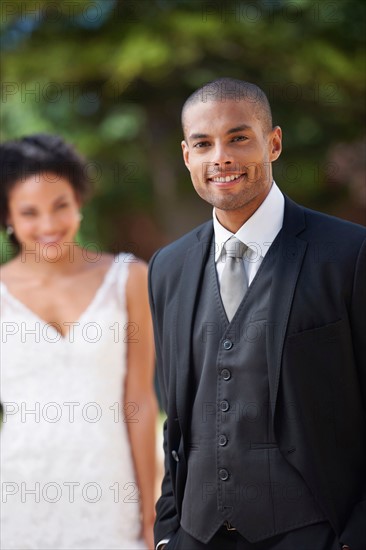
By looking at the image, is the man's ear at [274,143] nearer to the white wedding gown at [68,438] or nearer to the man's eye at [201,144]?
the man's eye at [201,144]

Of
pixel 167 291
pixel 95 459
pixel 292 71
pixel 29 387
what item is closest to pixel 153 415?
pixel 95 459

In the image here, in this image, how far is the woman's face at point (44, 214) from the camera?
12.4 ft

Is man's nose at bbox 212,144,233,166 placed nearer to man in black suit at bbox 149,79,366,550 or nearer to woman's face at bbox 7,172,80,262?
man in black suit at bbox 149,79,366,550

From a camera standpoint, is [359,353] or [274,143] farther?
[274,143]

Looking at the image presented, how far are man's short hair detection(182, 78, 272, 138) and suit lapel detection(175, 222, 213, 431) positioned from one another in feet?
1.40

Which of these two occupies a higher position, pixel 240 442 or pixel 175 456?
pixel 240 442

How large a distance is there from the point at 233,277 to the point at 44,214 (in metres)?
1.31

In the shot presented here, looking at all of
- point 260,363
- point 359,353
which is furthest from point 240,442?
point 359,353

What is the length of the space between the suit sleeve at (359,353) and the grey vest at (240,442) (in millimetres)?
100

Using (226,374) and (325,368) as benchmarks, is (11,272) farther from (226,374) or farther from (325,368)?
(325,368)

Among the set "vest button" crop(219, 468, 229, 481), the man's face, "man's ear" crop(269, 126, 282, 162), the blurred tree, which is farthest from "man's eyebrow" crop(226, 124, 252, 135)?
the blurred tree

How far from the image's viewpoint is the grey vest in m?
2.56

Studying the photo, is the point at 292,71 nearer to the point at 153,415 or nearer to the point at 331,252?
the point at 153,415

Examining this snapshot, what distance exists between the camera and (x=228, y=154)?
268 centimetres
